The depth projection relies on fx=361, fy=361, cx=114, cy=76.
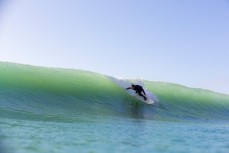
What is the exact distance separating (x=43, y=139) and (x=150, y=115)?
7118mm

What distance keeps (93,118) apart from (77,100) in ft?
9.81

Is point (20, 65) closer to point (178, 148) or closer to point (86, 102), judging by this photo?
point (86, 102)

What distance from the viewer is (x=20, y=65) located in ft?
54.3

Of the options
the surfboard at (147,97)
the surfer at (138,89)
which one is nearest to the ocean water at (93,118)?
the surfboard at (147,97)

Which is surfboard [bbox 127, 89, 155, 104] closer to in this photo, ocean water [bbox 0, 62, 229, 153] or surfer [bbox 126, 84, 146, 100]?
surfer [bbox 126, 84, 146, 100]

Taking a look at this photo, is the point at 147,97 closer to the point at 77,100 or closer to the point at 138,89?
the point at 138,89

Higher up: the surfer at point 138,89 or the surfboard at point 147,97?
the surfer at point 138,89

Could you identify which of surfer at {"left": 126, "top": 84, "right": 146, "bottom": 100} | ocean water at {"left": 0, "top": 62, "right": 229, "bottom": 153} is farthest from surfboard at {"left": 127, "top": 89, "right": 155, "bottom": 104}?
ocean water at {"left": 0, "top": 62, "right": 229, "bottom": 153}

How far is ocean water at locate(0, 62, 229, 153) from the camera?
16.0 feet

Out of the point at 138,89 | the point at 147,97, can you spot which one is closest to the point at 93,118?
the point at 138,89

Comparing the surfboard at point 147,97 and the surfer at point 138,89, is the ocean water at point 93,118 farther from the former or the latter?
the surfer at point 138,89

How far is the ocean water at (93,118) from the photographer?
16.0 ft

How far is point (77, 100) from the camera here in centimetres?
1188

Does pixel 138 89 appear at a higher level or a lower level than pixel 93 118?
higher
